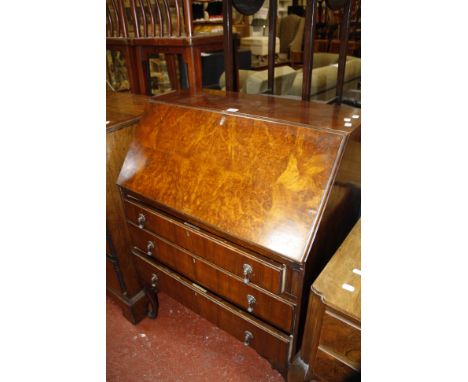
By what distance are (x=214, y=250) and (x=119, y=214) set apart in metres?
0.63

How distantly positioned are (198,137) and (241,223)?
1.33ft

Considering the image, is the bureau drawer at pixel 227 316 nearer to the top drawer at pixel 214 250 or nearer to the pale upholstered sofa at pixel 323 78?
the top drawer at pixel 214 250

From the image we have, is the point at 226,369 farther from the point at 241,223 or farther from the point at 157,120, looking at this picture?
the point at 157,120

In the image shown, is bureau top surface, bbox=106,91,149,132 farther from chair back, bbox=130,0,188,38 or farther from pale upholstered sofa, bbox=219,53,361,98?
pale upholstered sofa, bbox=219,53,361,98

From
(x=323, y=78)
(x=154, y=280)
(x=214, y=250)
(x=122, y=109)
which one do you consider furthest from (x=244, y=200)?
(x=323, y=78)

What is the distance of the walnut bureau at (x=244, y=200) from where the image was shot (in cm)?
94

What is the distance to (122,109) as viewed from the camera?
159 cm

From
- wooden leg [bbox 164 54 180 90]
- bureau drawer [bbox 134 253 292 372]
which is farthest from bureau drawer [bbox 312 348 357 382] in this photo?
wooden leg [bbox 164 54 180 90]

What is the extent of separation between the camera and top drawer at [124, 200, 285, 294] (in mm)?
992

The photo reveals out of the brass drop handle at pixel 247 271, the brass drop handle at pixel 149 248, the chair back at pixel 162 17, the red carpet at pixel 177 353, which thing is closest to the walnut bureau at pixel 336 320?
the brass drop handle at pixel 247 271

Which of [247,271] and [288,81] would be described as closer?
[247,271]

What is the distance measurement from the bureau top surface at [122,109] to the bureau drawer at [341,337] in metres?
1.15

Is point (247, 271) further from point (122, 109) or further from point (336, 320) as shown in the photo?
point (122, 109)

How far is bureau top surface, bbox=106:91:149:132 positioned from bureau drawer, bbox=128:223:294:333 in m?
0.47
